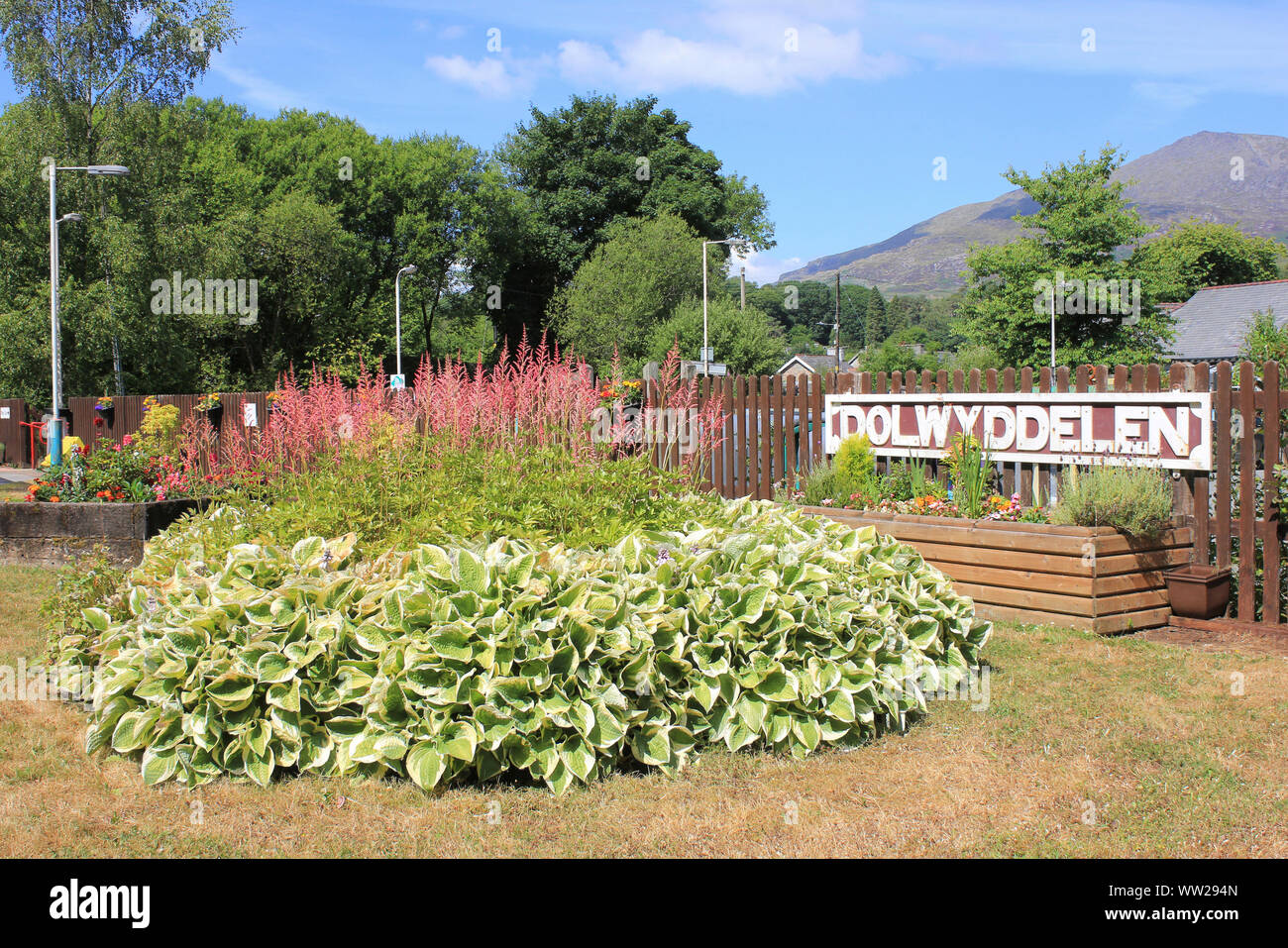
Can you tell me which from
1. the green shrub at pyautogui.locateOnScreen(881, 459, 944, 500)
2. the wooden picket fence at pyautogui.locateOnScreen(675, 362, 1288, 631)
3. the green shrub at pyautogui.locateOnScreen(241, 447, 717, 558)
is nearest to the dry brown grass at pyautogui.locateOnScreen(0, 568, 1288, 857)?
the green shrub at pyautogui.locateOnScreen(241, 447, 717, 558)

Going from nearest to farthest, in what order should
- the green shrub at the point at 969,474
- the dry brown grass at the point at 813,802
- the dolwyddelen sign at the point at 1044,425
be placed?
the dry brown grass at the point at 813,802, the dolwyddelen sign at the point at 1044,425, the green shrub at the point at 969,474

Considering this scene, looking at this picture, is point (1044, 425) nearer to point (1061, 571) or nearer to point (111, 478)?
point (1061, 571)

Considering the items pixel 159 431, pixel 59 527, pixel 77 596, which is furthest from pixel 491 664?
pixel 159 431

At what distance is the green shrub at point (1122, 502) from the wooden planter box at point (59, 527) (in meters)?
7.61

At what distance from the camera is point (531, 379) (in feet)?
16.9

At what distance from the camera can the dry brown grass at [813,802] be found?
304cm

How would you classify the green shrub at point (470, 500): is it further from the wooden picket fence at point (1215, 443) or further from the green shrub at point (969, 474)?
the green shrub at point (969, 474)

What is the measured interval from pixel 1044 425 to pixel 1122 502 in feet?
5.36

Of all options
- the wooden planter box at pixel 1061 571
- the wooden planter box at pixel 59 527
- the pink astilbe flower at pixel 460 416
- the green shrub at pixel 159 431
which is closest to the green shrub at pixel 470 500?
the pink astilbe flower at pixel 460 416

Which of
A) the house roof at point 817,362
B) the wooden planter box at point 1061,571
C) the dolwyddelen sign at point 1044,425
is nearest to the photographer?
the wooden planter box at point 1061,571

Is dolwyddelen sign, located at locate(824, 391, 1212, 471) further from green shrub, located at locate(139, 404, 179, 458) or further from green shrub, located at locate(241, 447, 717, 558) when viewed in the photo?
green shrub, located at locate(139, 404, 179, 458)

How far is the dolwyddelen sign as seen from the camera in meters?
6.50

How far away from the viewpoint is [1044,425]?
24.7 ft

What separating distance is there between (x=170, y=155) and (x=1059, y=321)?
103ft
